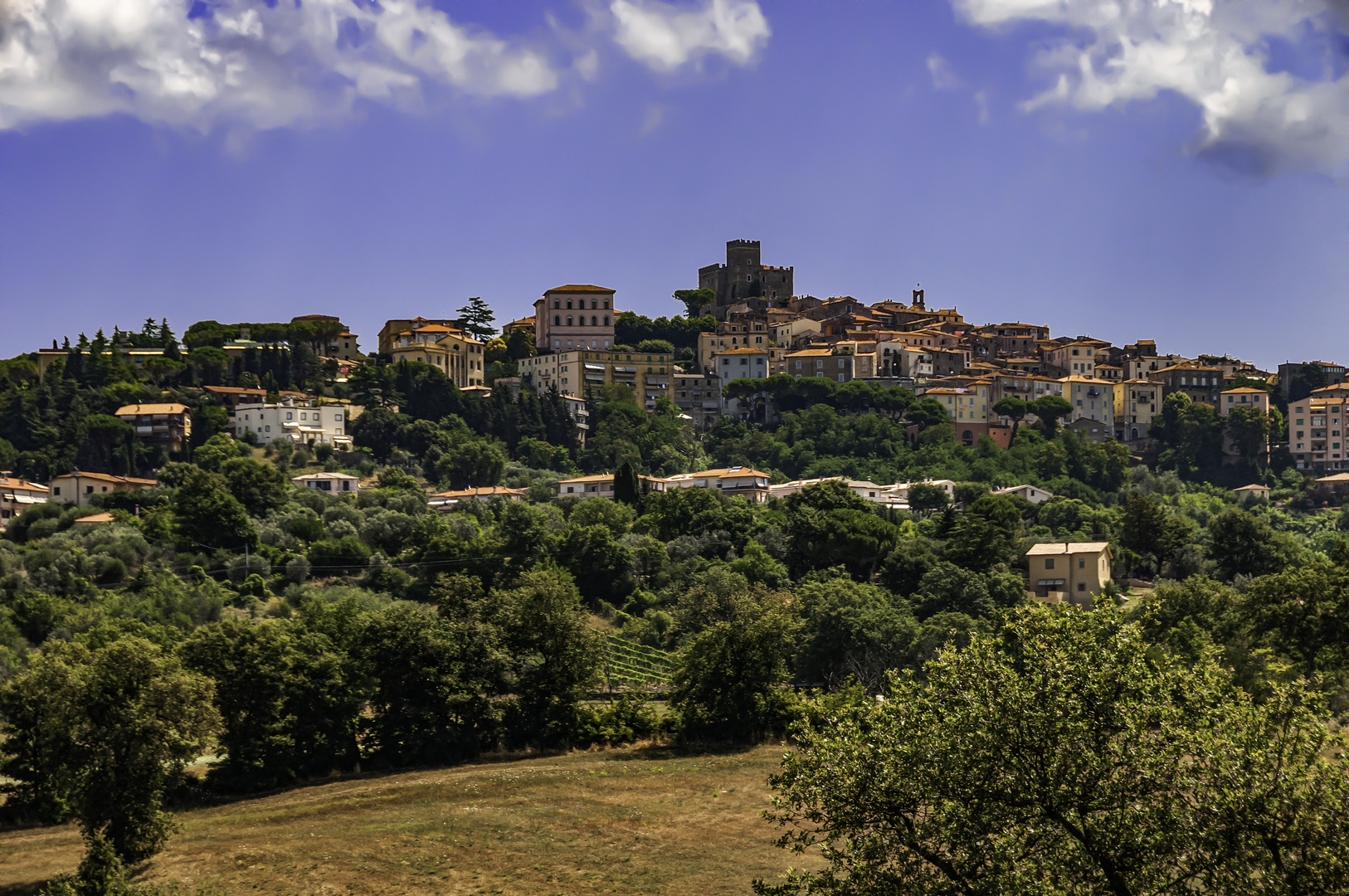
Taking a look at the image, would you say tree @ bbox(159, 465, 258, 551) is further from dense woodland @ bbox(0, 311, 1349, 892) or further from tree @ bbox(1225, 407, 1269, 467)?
tree @ bbox(1225, 407, 1269, 467)

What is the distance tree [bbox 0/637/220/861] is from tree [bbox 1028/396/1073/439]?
11395cm

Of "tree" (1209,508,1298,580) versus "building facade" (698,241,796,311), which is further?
"building facade" (698,241,796,311)

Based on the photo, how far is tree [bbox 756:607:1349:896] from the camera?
60.8 feet

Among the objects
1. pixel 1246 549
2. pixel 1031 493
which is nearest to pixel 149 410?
pixel 1031 493

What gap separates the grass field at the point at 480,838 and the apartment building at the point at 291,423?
67055mm

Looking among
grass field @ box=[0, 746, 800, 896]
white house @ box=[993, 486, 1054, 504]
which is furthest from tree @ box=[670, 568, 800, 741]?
white house @ box=[993, 486, 1054, 504]

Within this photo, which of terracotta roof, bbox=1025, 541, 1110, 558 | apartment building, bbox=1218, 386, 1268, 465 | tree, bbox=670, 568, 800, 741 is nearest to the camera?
tree, bbox=670, 568, 800, 741

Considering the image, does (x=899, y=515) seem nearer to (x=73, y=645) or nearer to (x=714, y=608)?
(x=714, y=608)

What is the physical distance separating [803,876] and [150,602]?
49.4 m

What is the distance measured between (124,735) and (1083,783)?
24172 millimetres

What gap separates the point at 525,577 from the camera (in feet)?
175

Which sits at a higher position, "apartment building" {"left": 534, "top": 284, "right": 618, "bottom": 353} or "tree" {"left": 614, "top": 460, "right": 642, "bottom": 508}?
"apartment building" {"left": 534, "top": 284, "right": 618, "bottom": 353}

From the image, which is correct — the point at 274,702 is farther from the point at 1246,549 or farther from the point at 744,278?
the point at 744,278

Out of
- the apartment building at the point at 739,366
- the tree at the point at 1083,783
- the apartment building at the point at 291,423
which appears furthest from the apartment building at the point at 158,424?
the tree at the point at 1083,783
